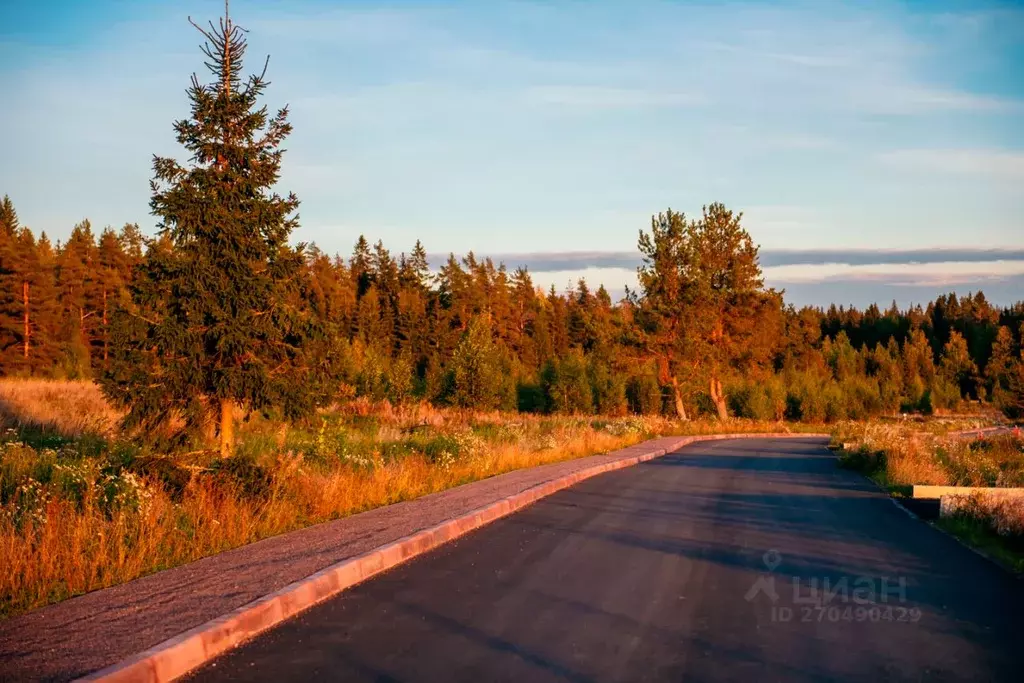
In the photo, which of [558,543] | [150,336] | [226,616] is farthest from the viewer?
[150,336]

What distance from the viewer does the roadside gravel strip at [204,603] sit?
6.08 meters

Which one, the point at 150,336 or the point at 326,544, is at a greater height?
the point at 150,336

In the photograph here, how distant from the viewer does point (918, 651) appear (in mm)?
6766

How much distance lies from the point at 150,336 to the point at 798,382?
7856cm

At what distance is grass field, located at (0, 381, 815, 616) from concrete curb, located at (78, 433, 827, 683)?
6.57 ft

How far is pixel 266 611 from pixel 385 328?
91928mm

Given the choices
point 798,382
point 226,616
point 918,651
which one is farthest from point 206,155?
point 798,382

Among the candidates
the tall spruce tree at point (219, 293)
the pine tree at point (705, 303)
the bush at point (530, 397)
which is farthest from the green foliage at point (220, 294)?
the bush at point (530, 397)

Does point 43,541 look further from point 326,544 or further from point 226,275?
point 226,275

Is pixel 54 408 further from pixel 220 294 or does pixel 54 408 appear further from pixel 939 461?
pixel 939 461

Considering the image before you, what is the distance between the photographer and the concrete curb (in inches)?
236

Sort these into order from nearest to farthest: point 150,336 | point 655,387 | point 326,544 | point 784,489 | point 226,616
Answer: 1. point 226,616
2. point 326,544
3. point 150,336
4. point 784,489
5. point 655,387

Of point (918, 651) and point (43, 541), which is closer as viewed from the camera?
point (918, 651)

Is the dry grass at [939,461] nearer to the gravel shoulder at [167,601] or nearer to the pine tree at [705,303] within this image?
the gravel shoulder at [167,601]
